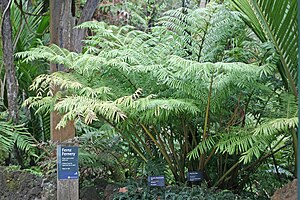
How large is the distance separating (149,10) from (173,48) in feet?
15.3

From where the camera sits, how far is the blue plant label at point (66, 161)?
292 centimetres

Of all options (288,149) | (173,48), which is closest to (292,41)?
(173,48)

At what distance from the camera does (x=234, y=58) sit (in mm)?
3477

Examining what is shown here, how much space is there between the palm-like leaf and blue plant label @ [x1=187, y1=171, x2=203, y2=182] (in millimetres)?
890

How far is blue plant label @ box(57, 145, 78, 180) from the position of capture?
115 inches

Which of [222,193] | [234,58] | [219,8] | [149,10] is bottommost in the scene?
[222,193]

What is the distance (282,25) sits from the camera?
9.65ft

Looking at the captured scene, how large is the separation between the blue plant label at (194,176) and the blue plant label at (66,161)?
865 millimetres

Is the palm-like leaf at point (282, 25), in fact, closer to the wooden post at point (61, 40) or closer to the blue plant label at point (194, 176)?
the blue plant label at point (194, 176)

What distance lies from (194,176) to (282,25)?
1.21m

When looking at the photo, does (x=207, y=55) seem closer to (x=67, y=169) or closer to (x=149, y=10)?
(x=67, y=169)

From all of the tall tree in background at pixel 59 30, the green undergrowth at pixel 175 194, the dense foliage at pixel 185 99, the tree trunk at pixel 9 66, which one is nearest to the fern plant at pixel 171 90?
the dense foliage at pixel 185 99

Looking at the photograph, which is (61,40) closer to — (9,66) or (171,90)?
(171,90)

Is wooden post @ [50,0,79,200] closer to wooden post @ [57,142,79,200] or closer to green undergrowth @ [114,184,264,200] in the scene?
wooden post @ [57,142,79,200]
